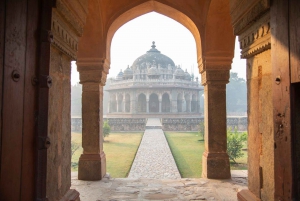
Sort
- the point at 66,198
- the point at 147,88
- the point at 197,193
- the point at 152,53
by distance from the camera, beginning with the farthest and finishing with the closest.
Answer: the point at 152,53
the point at 147,88
the point at 197,193
the point at 66,198

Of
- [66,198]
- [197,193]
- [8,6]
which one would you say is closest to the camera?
[8,6]

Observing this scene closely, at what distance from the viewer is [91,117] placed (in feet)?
17.5

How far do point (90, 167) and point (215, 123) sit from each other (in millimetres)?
2779

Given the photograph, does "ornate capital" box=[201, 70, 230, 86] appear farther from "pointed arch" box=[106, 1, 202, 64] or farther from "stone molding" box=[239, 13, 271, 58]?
"stone molding" box=[239, 13, 271, 58]

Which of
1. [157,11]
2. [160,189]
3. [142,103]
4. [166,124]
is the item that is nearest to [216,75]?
[157,11]

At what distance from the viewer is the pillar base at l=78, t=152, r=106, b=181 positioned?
5.15 meters

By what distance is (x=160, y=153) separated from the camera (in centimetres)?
1023

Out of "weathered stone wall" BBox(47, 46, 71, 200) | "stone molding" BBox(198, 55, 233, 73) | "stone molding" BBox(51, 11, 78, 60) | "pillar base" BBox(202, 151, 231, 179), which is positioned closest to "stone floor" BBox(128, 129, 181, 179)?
"pillar base" BBox(202, 151, 231, 179)

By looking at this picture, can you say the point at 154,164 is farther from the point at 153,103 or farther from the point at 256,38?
the point at 153,103

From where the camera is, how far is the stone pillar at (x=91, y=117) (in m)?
5.22

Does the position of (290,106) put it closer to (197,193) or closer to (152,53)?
(197,193)

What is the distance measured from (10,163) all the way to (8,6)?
1000mm

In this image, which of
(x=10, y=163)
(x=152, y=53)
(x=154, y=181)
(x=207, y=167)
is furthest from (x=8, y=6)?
(x=152, y=53)

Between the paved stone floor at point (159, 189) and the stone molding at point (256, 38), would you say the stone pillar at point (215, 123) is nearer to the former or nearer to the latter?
the paved stone floor at point (159, 189)
